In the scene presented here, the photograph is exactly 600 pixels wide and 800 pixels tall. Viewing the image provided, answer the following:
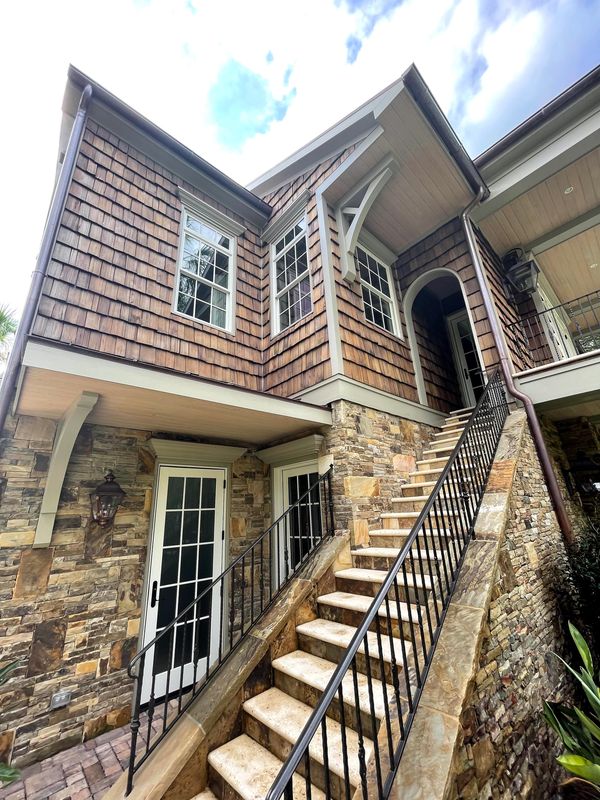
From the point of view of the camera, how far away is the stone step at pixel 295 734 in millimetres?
1761

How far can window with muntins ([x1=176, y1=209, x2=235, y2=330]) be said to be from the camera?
4.87m

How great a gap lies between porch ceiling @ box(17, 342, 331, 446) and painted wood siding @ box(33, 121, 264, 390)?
606 millimetres

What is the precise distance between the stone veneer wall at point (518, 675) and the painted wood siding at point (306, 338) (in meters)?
2.66

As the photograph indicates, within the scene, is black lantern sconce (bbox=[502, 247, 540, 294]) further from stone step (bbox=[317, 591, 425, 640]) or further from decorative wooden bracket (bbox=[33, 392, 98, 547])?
decorative wooden bracket (bbox=[33, 392, 98, 547])

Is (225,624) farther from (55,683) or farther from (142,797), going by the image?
(142,797)

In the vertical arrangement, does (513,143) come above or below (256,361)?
above

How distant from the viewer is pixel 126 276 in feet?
13.8

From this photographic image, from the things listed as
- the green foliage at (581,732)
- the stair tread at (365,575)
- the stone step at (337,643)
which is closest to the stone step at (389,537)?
the stair tread at (365,575)

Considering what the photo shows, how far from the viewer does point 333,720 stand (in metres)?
2.14

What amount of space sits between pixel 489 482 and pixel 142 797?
337cm

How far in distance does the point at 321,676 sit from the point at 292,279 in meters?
5.05

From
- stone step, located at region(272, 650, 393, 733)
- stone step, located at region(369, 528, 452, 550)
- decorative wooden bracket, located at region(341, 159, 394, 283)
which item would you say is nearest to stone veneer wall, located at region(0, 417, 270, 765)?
stone step, located at region(272, 650, 393, 733)

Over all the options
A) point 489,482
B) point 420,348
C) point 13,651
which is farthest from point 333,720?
point 420,348

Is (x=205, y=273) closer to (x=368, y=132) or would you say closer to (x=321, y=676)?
(x=368, y=132)
